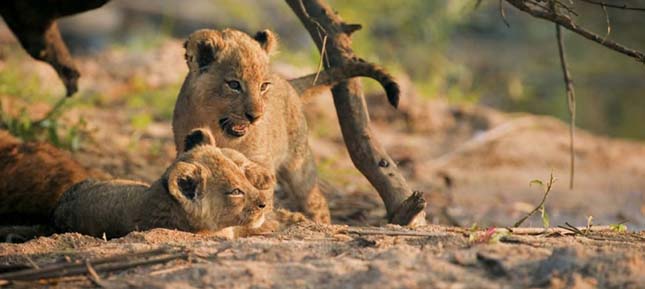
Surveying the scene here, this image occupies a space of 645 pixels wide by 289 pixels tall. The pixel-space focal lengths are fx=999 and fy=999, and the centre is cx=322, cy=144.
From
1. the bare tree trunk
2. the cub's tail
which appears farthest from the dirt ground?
the cub's tail

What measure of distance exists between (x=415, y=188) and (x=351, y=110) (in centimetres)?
306

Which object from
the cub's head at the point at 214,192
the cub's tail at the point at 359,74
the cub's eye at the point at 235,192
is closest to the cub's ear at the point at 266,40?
the cub's tail at the point at 359,74

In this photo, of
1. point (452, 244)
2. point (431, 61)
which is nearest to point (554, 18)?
point (452, 244)

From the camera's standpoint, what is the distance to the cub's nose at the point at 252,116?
5.97 m

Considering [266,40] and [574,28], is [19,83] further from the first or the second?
[574,28]

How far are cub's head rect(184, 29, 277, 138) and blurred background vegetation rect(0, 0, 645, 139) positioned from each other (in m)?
4.04

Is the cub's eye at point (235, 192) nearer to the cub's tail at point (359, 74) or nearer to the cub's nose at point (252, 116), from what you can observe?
the cub's nose at point (252, 116)

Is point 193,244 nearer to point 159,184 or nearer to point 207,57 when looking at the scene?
point 159,184

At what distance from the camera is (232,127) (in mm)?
6074

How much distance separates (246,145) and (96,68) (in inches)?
280

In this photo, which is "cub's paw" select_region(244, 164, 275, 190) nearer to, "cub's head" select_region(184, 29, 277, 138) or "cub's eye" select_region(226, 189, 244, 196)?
"cub's eye" select_region(226, 189, 244, 196)

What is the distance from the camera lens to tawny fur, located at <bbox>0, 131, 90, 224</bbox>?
20.9 ft

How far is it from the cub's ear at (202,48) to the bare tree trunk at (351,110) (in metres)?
0.64

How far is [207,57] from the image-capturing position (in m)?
6.12
